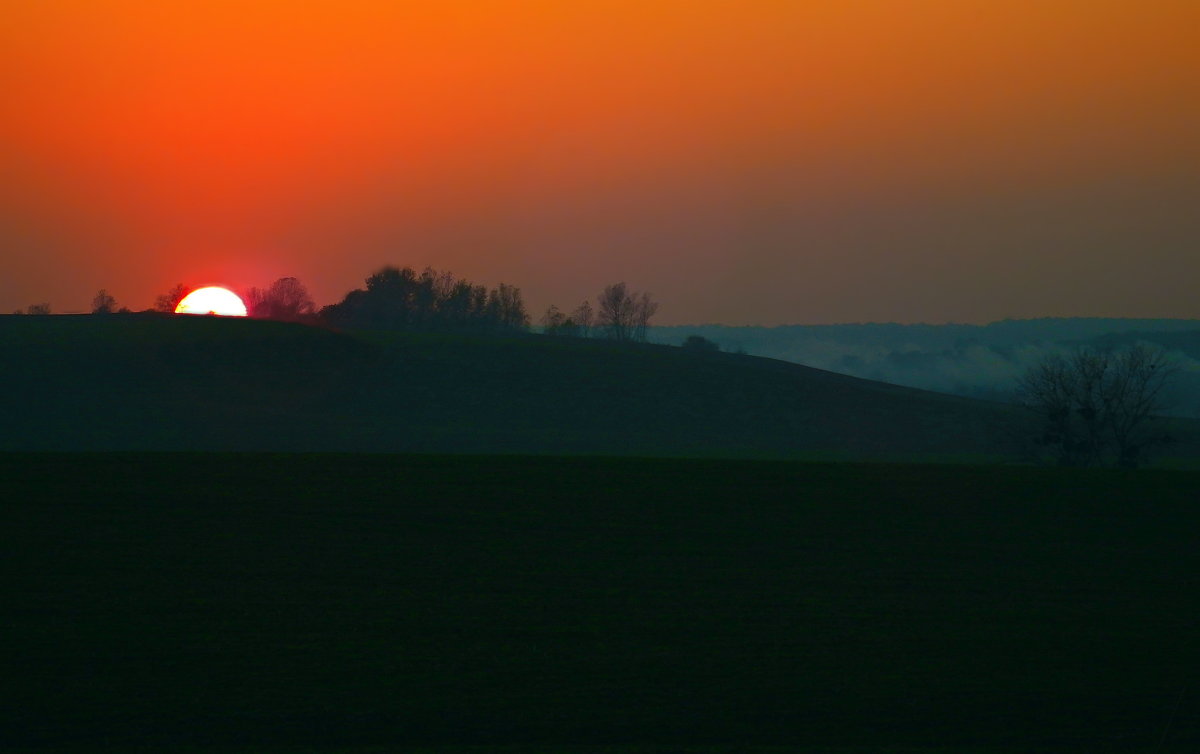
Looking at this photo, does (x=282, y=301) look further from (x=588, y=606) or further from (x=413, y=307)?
(x=588, y=606)

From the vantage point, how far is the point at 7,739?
34.6 ft

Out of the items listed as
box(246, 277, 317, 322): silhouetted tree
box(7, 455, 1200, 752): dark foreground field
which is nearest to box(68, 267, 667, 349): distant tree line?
box(246, 277, 317, 322): silhouetted tree

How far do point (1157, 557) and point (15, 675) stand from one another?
18.7m

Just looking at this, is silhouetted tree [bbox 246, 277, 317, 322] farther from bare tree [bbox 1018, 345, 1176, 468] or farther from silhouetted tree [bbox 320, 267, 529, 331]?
bare tree [bbox 1018, 345, 1176, 468]

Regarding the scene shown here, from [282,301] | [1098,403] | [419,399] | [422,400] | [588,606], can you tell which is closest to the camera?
[588,606]

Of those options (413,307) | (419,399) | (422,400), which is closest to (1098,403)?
(422,400)

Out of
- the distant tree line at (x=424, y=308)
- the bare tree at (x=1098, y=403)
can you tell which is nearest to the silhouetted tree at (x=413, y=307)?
the distant tree line at (x=424, y=308)

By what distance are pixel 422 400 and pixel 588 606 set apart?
4040cm

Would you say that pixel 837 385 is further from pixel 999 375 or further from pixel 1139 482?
pixel 999 375

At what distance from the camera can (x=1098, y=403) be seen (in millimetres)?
40656

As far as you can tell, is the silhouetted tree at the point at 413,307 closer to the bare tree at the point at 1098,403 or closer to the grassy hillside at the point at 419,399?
the grassy hillside at the point at 419,399

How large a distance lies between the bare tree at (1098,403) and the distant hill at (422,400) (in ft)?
11.9

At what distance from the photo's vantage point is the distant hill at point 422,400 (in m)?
46.3

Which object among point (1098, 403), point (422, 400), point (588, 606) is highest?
point (1098, 403)
